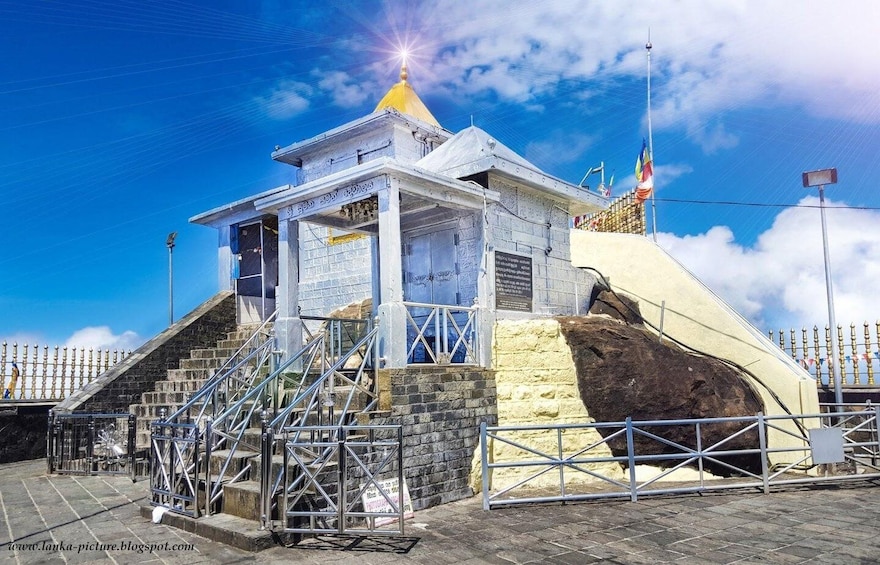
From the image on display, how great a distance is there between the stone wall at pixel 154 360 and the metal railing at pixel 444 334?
6569 millimetres

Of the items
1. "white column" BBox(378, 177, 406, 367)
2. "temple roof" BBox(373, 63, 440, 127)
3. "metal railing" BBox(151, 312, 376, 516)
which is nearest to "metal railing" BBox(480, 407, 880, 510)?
"white column" BBox(378, 177, 406, 367)

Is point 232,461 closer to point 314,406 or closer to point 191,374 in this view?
point 314,406

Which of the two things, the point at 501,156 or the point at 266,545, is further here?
Result: the point at 501,156

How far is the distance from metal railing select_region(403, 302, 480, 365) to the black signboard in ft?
2.29

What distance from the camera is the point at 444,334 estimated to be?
10094 mm

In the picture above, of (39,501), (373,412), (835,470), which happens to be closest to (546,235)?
(373,412)

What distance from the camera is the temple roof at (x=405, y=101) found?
754 inches

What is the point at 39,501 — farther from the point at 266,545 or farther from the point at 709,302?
the point at 709,302

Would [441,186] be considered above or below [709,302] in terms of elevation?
above

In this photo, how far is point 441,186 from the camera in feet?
32.8

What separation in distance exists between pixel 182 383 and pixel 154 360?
1767 mm

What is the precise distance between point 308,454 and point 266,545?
60.3 inches

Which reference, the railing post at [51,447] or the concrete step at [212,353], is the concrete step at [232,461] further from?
the concrete step at [212,353]

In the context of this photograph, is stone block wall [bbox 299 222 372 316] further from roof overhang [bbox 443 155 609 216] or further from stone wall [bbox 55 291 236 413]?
roof overhang [bbox 443 155 609 216]
